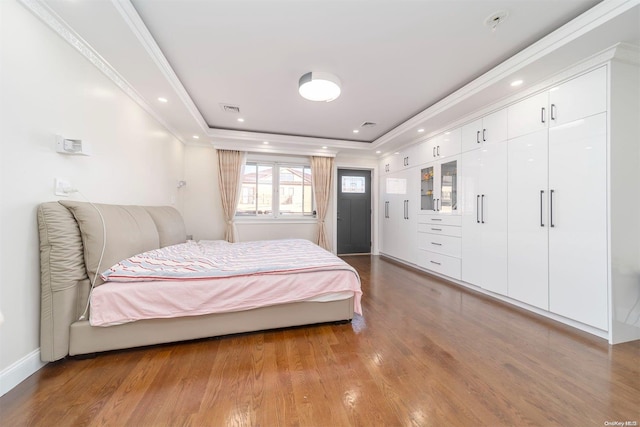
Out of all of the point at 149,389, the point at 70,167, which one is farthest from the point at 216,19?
the point at 149,389

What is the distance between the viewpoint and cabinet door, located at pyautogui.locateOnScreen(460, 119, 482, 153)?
3045mm

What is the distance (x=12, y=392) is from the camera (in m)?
1.35

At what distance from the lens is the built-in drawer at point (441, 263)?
3383 millimetres

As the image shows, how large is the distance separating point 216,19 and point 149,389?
260cm

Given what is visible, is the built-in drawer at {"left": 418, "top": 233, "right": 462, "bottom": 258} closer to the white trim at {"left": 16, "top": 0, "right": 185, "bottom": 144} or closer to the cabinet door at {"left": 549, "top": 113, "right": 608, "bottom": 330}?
the cabinet door at {"left": 549, "top": 113, "right": 608, "bottom": 330}

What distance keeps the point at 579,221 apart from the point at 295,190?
4.22 meters

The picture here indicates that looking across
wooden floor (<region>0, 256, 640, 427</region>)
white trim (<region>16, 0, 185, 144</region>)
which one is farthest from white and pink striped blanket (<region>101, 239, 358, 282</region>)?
white trim (<region>16, 0, 185, 144</region>)

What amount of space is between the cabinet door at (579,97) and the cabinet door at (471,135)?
78 cm

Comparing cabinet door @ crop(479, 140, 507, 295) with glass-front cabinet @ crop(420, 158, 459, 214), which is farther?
glass-front cabinet @ crop(420, 158, 459, 214)

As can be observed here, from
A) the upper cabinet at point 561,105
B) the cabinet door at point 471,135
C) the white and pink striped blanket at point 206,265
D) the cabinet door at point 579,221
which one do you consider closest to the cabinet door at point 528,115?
the upper cabinet at point 561,105

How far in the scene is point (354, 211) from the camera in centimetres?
564

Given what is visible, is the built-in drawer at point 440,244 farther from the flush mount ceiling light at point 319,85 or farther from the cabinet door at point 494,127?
the flush mount ceiling light at point 319,85

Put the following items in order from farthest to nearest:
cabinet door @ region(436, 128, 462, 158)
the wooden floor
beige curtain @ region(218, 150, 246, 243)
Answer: beige curtain @ region(218, 150, 246, 243)
cabinet door @ region(436, 128, 462, 158)
the wooden floor

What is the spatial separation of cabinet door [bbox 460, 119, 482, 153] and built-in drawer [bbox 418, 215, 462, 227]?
96cm
